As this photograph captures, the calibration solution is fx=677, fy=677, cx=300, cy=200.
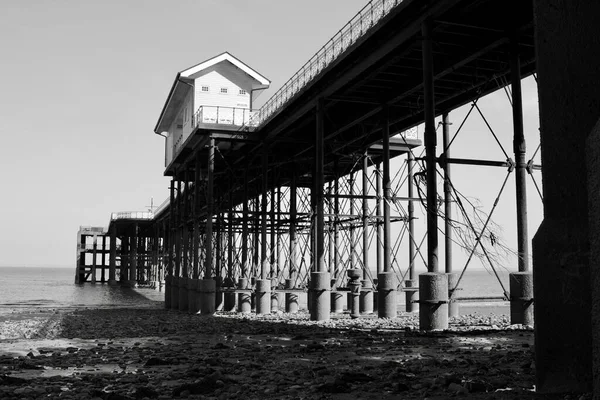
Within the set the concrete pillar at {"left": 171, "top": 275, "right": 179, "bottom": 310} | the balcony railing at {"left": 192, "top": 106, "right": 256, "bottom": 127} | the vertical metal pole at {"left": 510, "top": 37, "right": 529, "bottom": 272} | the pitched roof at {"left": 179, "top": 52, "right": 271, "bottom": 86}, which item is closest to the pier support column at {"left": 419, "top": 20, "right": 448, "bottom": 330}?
the vertical metal pole at {"left": 510, "top": 37, "right": 529, "bottom": 272}

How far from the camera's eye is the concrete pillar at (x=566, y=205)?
18.2ft

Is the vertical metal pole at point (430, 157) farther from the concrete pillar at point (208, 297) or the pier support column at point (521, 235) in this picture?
the concrete pillar at point (208, 297)

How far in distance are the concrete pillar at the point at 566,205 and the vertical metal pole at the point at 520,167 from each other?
911 cm

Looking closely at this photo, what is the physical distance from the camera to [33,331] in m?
21.1

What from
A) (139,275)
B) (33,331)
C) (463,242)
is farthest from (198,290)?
(139,275)

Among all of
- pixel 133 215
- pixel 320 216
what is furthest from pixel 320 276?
pixel 133 215

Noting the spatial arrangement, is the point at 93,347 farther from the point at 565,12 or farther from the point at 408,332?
the point at 565,12

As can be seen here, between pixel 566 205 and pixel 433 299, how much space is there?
882 cm

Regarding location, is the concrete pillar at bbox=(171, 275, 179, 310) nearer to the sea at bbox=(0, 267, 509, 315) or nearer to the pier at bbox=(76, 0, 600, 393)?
the pier at bbox=(76, 0, 600, 393)

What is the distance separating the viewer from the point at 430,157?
1466cm

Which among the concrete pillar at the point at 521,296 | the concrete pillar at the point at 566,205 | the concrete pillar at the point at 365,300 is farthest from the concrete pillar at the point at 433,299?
the concrete pillar at the point at 365,300

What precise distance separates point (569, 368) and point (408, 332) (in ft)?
30.3

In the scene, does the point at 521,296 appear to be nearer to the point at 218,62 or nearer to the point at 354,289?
the point at 354,289

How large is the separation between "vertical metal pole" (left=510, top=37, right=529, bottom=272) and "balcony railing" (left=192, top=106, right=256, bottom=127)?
14583mm
